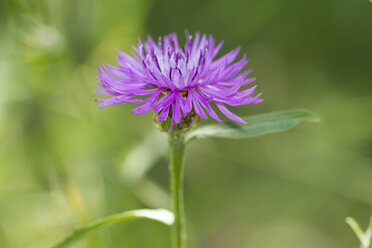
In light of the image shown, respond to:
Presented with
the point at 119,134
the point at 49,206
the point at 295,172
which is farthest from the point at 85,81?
the point at 295,172

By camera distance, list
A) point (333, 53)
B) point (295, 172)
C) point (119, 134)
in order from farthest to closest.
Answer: point (333, 53)
point (295, 172)
point (119, 134)

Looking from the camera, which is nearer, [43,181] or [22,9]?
[22,9]

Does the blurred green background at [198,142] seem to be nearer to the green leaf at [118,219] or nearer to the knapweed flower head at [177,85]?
the green leaf at [118,219]

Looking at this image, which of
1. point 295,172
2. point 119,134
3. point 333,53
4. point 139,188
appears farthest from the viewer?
point 333,53

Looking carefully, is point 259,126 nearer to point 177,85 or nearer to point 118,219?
point 177,85

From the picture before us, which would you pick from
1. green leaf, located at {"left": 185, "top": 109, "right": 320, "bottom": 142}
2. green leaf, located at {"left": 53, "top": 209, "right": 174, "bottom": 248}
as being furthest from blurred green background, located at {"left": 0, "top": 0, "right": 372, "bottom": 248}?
green leaf, located at {"left": 185, "top": 109, "right": 320, "bottom": 142}

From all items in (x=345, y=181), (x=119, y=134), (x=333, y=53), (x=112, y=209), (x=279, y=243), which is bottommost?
(x=279, y=243)

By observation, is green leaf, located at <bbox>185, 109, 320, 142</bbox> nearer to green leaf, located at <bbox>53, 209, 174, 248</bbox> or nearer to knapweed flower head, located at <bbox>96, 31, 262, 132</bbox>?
knapweed flower head, located at <bbox>96, 31, 262, 132</bbox>

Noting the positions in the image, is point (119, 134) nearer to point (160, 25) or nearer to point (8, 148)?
point (8, 148)
